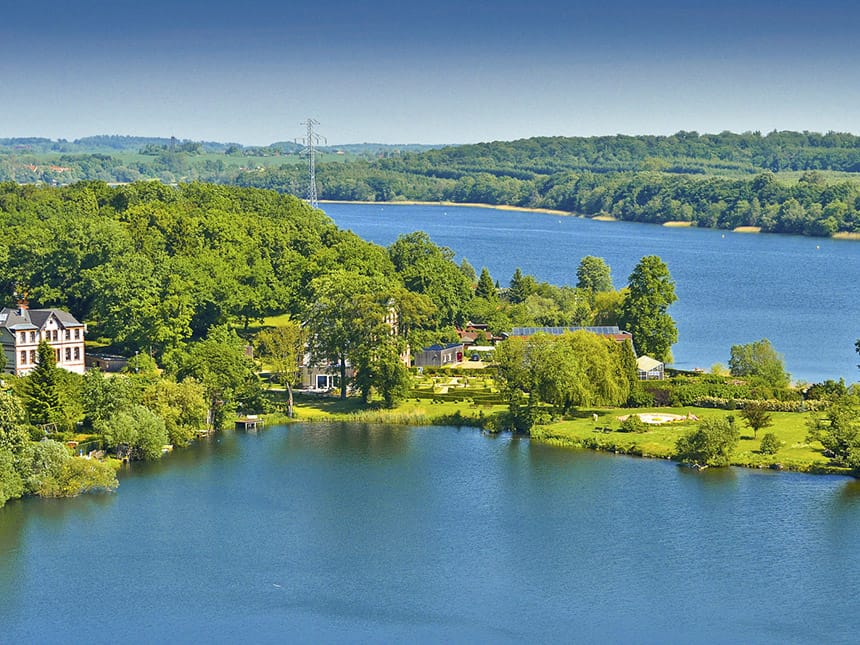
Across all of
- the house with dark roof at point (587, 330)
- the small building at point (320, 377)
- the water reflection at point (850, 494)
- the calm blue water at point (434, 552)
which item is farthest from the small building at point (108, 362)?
the water reflection at point (850, 494)

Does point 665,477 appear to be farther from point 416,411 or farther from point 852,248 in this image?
point 852,248

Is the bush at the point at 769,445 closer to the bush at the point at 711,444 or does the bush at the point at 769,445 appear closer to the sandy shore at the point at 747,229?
the bush at the point at 711,444

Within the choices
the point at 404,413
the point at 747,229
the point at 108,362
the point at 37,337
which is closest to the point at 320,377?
the point at 404,413

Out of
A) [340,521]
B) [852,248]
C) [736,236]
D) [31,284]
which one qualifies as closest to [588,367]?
[340,521]

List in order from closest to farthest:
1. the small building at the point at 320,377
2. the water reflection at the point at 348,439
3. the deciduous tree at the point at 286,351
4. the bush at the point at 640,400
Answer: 1. the water reflection at the point at 348,439
2. the bush at the point at 640,400
3. the deciduous tree at the point at 286,351
4. the small building at the point at 320,377

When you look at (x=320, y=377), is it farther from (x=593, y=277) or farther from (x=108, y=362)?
(x=593, y=277)
